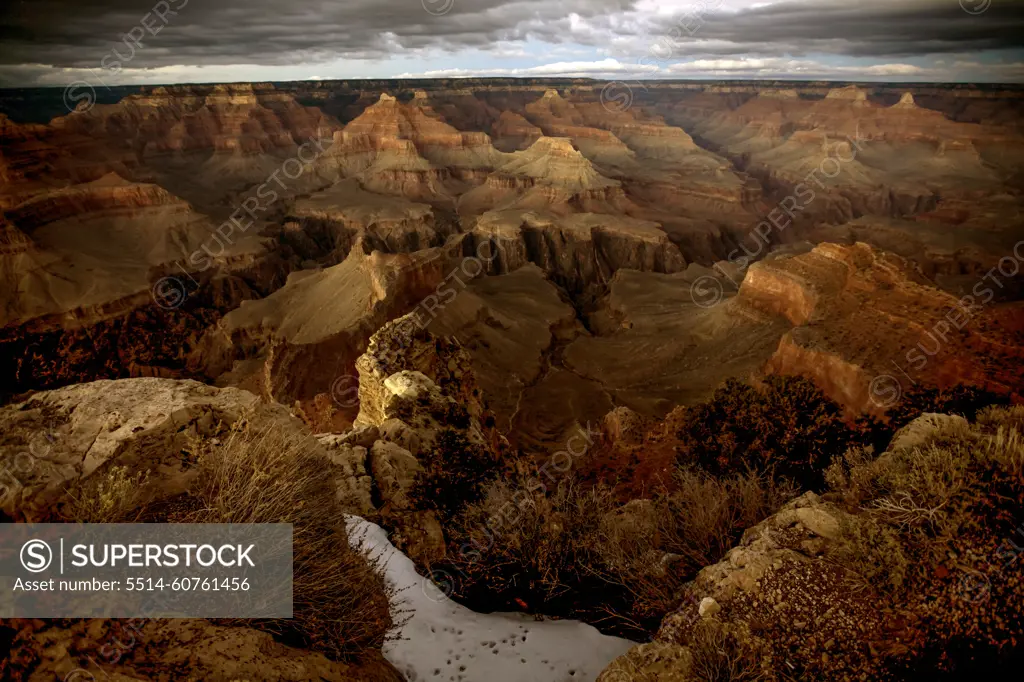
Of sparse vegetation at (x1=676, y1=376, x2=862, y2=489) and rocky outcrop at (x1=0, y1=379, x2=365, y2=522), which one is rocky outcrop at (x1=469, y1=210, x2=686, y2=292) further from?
rocky outcrop at (x1=0, y1=379, x2=365, y2=522)

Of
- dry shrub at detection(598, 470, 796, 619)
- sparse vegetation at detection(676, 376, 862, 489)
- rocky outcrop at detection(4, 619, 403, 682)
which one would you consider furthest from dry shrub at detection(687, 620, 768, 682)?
sparse vegetation at detection(676, 376, 862, 489)

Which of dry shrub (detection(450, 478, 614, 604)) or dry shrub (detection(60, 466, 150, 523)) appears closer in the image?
dry shrub (detection(60, 466, 150, 523))

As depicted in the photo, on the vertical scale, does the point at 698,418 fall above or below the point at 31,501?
below

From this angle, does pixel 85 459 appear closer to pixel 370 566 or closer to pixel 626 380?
pixel 370 566

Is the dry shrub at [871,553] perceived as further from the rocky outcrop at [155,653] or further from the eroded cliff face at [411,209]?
the eroded cliff face at [411,209]

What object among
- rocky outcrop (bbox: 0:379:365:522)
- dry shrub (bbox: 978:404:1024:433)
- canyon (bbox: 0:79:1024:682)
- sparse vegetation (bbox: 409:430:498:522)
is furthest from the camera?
sparse vegetation (bbox: 409:430:498:522)

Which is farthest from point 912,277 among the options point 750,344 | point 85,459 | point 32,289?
point 32,289

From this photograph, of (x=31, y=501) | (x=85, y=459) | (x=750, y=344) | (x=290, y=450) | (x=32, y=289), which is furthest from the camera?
(x=32, y=289)
